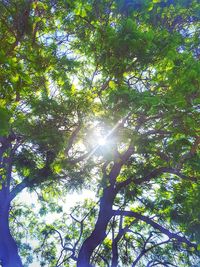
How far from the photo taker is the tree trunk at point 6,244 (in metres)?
9.70

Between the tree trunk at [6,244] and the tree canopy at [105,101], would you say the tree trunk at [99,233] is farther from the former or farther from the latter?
the tree trunk at [6,244]

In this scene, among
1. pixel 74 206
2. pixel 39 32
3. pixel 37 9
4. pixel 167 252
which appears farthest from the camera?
pixel 74 206

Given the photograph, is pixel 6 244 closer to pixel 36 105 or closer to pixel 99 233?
pixel 99 233

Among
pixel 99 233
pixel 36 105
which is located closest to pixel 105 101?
pixel 36 105

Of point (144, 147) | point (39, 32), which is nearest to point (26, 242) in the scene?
point (144, 147)

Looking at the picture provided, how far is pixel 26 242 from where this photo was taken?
15461mm

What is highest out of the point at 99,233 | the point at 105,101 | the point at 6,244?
the point at 105,101

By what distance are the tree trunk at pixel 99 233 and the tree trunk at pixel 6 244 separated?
7.76 feet

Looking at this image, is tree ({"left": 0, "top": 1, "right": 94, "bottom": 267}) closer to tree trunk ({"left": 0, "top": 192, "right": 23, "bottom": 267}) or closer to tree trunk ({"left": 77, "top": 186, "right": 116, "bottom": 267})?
tree trunk ({"left": 0, "top": 192, "right": 23, "bottom": 267})

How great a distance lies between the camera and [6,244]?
993 cm

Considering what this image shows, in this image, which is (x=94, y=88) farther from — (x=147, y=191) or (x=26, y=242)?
(x=26, y=242)

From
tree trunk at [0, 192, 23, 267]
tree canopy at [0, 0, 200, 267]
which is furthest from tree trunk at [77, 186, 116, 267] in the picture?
tree trunk at [0, 192, 23, 267]

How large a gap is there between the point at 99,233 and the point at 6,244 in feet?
11.4

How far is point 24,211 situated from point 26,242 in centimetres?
170
